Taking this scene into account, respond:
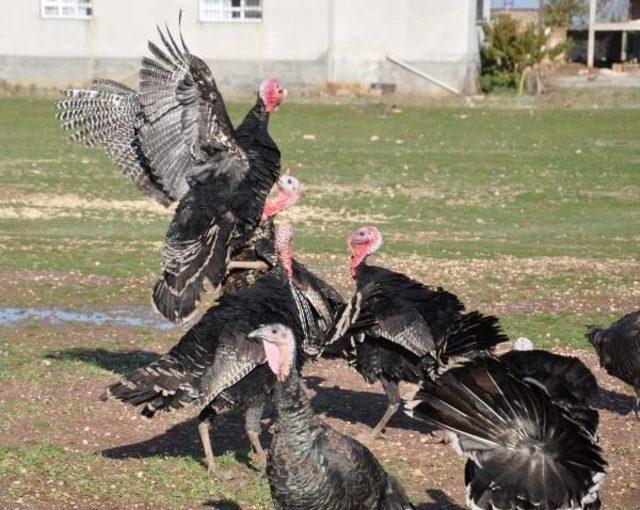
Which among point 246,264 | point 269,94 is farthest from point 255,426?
point 269,94

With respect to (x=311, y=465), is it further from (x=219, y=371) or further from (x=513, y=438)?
(x=219, y=371)

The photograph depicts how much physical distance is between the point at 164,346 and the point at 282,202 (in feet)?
6.19

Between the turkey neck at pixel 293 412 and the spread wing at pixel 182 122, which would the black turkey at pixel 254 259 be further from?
the turkey neck at pixel 293 412

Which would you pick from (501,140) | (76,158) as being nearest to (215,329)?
(76,158)

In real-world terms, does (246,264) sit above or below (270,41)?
below

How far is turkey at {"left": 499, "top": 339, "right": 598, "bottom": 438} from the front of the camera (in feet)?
19.7

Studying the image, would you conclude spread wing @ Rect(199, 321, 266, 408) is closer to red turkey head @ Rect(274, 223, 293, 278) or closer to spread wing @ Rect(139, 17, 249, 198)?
red turkey head @ Rect(274, 223, 293, 278)

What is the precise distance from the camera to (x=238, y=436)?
8.52 m

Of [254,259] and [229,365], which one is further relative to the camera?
[254,259]

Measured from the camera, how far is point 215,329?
297 inches

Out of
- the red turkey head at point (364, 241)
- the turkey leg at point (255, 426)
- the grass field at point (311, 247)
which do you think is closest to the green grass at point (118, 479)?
the grass field at point (311, 247)

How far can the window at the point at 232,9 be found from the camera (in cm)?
3897

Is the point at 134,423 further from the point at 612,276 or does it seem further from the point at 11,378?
the point at 612,276

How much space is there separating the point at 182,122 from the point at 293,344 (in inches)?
155
